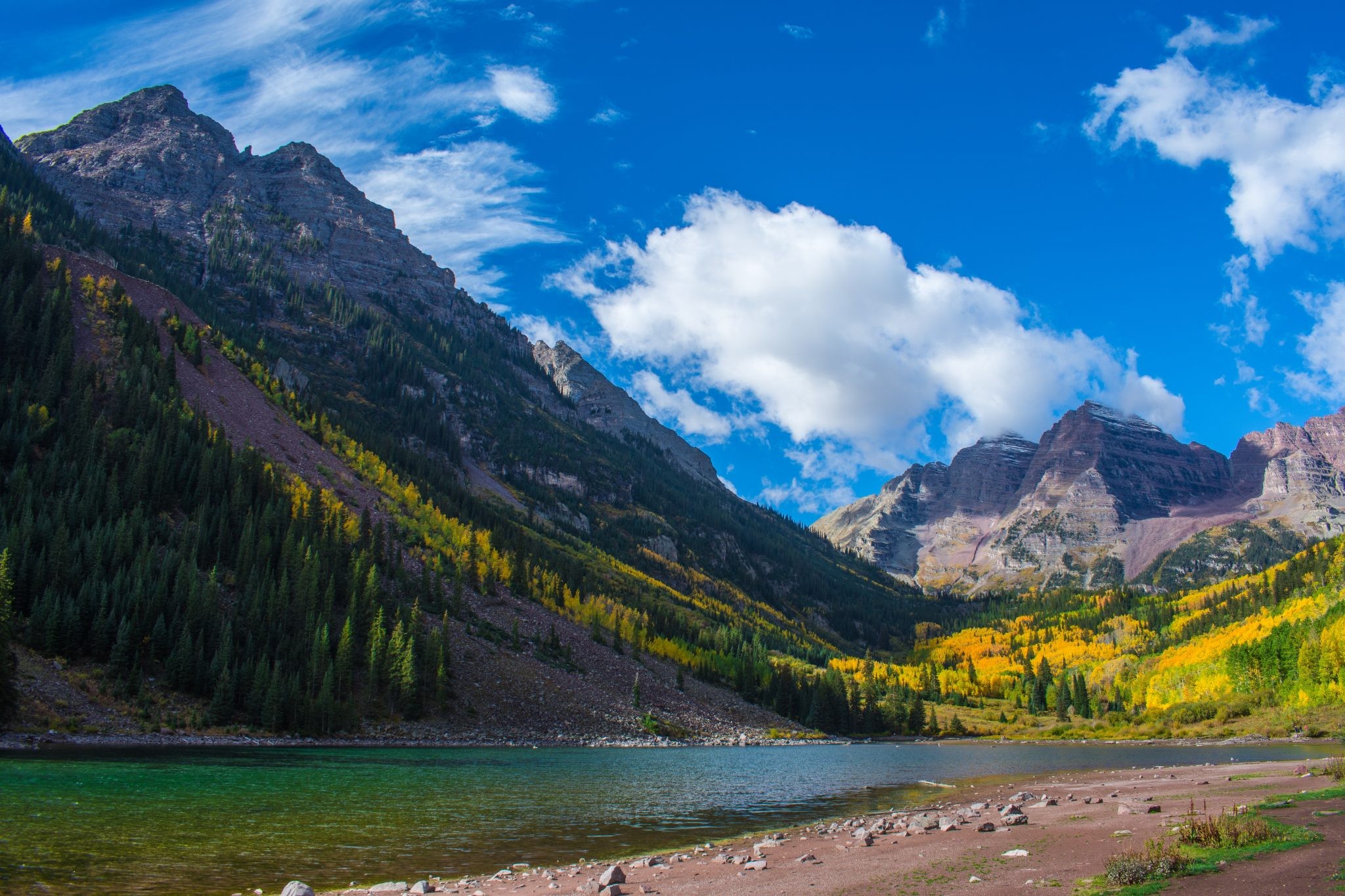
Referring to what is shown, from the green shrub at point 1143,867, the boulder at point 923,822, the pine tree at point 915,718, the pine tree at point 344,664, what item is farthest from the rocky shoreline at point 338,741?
the green shrub at point 1143,867

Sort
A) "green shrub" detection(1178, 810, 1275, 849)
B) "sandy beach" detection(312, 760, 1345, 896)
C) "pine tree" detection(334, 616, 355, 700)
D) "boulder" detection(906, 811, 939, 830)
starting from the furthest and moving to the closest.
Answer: "pine tree" detection(334, 616, 355, 700) < "boulder" detection(906, 811, 939, 830) < "green shrub" detection(1178, 810, 1275, 849) < "sandy beach" detection(312, 760, 1345, 896)

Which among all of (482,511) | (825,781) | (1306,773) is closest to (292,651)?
(825,781)

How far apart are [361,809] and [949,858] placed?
2933cm

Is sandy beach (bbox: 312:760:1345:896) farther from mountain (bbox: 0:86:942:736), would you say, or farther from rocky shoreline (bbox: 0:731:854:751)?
mountain (bbox: 0:86:942:736)

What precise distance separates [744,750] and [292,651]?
6077 centimetres

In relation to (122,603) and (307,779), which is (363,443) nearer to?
(122,603)

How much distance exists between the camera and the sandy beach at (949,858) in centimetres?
1727

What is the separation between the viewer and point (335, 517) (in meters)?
115

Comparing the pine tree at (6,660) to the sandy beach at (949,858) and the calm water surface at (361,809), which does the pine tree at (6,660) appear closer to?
the calm water surface at (361,809)

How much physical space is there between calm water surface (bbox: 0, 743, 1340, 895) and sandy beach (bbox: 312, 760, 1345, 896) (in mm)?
4374

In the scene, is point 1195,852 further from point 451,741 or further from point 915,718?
point 915,718

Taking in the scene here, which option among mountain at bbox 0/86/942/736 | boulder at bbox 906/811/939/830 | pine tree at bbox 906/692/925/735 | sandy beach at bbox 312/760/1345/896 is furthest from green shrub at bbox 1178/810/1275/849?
pine tree at bbox 906/692/925/735

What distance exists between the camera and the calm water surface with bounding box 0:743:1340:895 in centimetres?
2477

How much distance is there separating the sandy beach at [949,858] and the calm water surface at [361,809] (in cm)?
437
